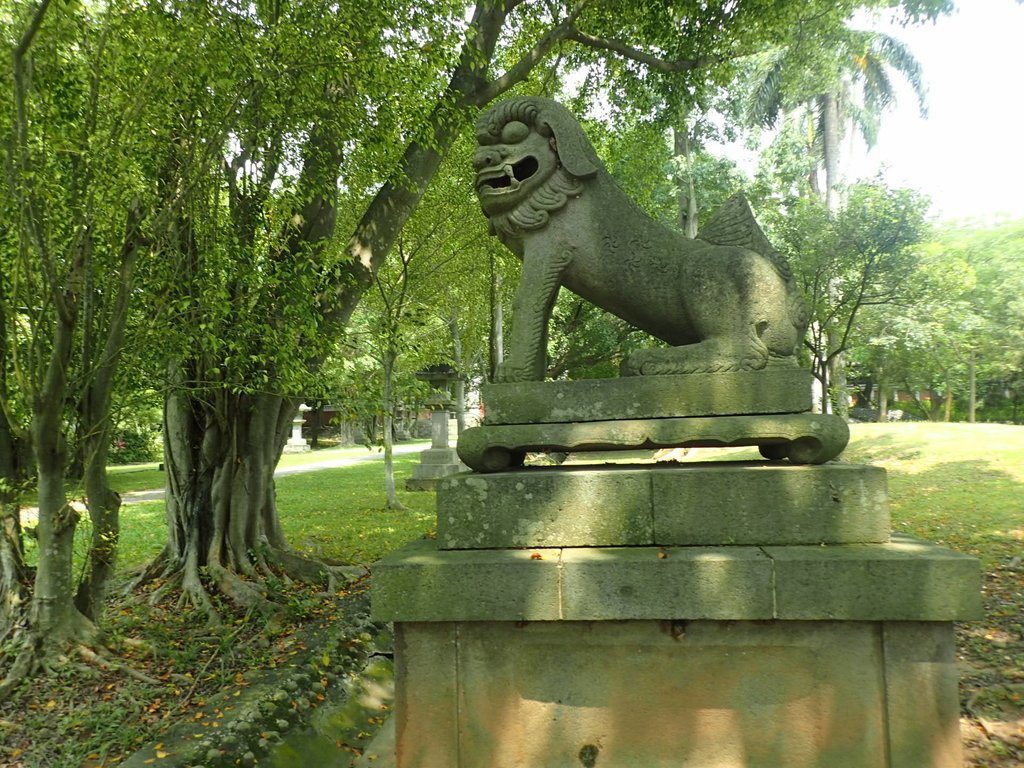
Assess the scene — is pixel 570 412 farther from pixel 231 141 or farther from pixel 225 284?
pixel 231 141

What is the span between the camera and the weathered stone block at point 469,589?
279 centimetres

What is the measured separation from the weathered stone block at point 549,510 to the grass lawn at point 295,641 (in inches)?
91.0

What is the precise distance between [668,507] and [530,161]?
77.2 inches

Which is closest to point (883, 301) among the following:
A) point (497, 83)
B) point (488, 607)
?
point (497, 83)

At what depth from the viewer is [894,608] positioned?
263 centimetres

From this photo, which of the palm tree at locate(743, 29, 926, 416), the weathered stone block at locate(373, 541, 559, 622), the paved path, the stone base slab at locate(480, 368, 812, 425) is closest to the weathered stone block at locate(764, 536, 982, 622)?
the stone base slab at locate(480, 368, 812, 425)

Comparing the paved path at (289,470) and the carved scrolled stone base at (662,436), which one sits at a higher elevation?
the carved scrolled stone base at (662,436)

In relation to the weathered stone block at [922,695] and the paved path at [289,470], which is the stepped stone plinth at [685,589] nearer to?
the weathered stone block at [922,695]

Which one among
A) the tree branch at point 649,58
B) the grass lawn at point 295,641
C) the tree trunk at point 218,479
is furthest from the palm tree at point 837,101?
the tree trunk at point 218,479

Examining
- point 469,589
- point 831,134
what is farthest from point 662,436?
point 831,134

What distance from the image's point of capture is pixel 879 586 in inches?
104

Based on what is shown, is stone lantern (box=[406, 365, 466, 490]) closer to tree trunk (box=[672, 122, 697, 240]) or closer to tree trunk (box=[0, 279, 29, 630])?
tree trunk (box=[672, 122, 697, 240])

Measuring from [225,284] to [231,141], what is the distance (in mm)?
1221

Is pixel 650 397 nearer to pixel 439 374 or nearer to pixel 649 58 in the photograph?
pixel 649 58
